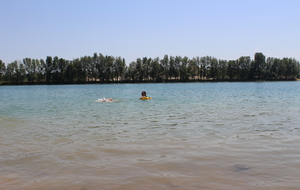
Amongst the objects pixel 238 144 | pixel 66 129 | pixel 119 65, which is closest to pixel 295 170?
pixel 238 144

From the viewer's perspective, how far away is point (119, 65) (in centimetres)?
15212

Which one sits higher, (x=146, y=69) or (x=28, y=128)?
(x=146, y=69)

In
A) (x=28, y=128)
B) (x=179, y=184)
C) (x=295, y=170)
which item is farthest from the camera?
(x=28, y=128)

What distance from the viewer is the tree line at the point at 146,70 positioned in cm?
15000

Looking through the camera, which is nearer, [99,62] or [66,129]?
[66,129]

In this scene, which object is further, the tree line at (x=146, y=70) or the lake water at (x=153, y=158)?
the tree line at (x=146, y=70)

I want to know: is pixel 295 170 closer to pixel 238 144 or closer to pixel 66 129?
pixel 238 144

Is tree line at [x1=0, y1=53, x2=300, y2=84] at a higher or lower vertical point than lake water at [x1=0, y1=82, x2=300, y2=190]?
higher

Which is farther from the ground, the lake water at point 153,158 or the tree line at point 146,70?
the tree line at point 146,70

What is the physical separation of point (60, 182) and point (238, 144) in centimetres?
624

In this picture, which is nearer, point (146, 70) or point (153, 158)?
point (153, 158)

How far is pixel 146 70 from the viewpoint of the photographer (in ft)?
514

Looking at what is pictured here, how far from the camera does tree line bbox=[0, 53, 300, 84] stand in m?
150

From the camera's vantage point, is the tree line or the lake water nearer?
the lake water
